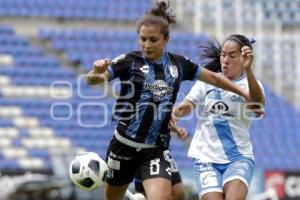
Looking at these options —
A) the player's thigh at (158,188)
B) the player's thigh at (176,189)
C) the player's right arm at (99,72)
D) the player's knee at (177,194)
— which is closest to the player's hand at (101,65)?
the player's right arm at (99,72)

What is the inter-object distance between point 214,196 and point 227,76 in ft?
3.62

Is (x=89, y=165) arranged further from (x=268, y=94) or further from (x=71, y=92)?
(x=268, y=94)

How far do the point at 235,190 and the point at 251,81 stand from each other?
93cm

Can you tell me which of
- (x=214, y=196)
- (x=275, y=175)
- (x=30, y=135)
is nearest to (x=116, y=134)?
(x=214, y=196)

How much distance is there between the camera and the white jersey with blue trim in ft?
24.3

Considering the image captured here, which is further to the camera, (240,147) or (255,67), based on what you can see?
(255,67)

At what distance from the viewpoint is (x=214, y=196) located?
7.18 m

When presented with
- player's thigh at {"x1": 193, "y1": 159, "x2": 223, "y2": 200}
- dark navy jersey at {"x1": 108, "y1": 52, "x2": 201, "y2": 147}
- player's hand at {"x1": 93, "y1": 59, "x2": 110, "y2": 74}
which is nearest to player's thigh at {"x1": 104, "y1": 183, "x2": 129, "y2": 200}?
dark navy jersey at {"x1": 108, "y1": 52, "x2": 201, "y2": 147}

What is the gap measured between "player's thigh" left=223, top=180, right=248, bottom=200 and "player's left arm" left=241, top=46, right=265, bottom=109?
2.30ft

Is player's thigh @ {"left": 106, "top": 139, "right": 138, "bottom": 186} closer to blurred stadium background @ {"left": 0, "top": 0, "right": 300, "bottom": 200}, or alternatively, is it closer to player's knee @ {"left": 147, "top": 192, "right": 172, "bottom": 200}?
player's knee @ {"left": 147, "top": 192, "right": 172, "bottom": 200}

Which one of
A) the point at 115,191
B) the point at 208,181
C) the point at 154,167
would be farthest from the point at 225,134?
the point at 115,191

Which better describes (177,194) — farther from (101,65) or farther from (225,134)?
(101,65)

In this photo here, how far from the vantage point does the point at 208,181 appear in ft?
23.9

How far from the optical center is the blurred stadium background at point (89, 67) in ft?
49.8
